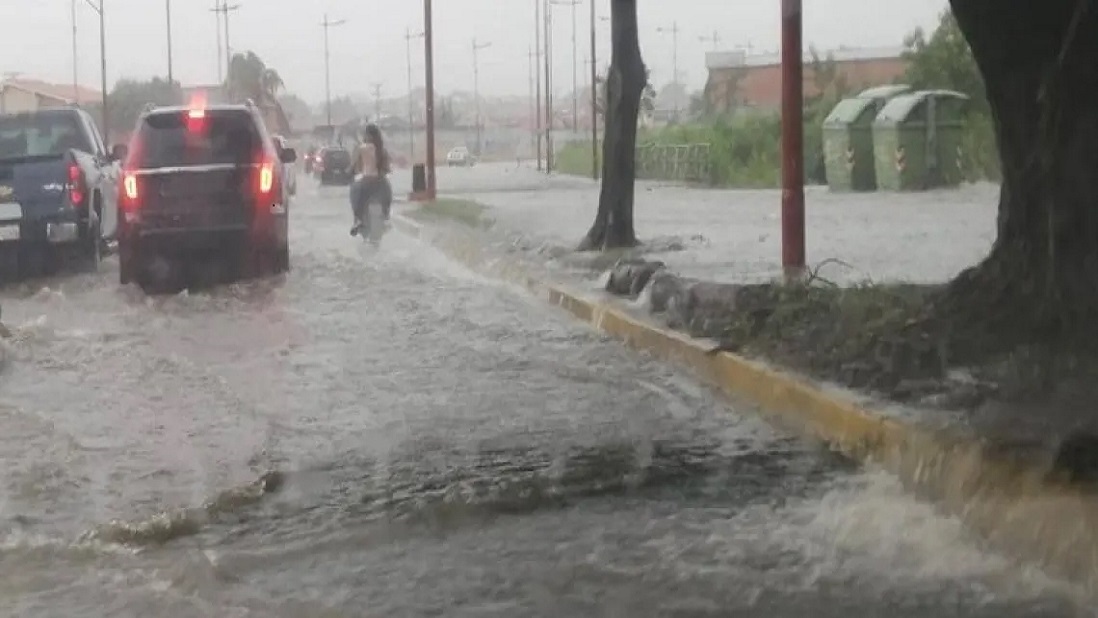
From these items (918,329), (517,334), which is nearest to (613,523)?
(918,329)

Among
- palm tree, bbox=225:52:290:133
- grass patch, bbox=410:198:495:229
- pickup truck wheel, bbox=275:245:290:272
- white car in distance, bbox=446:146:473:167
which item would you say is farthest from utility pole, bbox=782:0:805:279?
white car in distance, bbox=446:146:473:167

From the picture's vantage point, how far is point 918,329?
9.07 m

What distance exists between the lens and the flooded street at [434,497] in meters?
5.34

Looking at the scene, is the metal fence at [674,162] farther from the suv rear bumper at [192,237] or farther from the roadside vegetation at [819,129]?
the suv rear bumper at [192,237]

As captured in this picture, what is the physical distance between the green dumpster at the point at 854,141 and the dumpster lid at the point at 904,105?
0.96 meters

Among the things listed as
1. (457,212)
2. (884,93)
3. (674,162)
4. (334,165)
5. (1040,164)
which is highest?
(884,93)

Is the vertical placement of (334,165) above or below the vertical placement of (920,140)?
above

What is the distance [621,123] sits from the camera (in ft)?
58.0

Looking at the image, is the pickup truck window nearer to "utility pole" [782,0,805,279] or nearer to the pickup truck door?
the pickup truck door

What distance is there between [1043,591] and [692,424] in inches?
131

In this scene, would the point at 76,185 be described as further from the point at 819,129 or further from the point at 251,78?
the point at 251,78

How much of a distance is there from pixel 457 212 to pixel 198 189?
12.1 metres

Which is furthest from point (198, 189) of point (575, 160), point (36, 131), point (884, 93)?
point (575, 160)

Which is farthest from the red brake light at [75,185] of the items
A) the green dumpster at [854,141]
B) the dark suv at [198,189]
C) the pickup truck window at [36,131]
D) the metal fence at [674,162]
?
the metal fence at [674,162]
